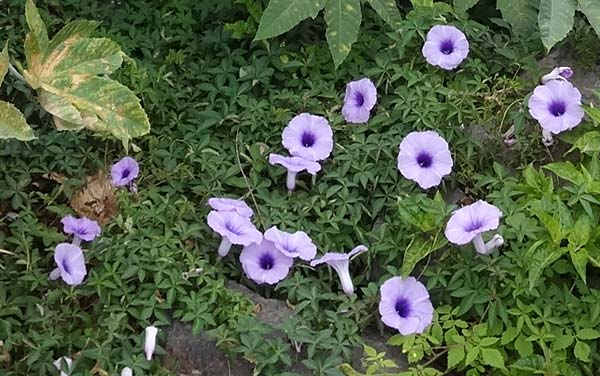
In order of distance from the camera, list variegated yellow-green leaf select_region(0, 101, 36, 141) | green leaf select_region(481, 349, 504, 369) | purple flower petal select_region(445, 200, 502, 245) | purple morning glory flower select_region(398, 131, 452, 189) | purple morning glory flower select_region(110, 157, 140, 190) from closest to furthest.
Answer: variegated yellow-green leaf select_region(0, 101, 36, 141) → green leaf select_region(481, 349, 504, 369) → purple flower petal select_region(445, 200, 502, 245) → purple morning glory flower select_region(398, 131, 452, 189) → purple morning glory flower select_region(110, 157, 140, 190)

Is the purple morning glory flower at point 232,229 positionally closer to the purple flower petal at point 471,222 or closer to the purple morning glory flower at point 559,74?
the purple flower petal at point 471,222

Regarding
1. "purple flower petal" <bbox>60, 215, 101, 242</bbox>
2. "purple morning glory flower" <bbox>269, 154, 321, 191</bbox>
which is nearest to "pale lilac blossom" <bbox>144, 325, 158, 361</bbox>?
"purple flower petal" <bbox>60, 215, 101, 242</bbox>

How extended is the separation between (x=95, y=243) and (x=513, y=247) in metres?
1.01

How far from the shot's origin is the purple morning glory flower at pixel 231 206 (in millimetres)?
2410

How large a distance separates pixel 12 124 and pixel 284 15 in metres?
1.18

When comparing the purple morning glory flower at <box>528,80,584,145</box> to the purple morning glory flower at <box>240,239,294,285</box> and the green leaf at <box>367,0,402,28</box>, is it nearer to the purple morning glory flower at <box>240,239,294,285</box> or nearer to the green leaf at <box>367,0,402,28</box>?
the green leaf at <box>367,0,402,28</box>

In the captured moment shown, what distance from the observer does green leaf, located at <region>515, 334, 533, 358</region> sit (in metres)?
2.13

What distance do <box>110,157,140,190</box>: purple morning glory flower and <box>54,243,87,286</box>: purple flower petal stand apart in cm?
32

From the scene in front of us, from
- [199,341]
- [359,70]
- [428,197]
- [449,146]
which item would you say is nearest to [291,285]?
[199,341]

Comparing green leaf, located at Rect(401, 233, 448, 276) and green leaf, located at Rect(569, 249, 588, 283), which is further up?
green leaf, located at Rect(569, 249, 588, 283)

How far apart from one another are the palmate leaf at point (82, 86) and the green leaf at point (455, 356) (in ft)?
2.84

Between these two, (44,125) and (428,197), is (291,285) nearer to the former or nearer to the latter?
(428,197)

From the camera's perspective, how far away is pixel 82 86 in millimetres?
1703

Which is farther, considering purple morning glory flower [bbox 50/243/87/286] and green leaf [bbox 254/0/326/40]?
green leaf [bbox 254/0/326/40]
